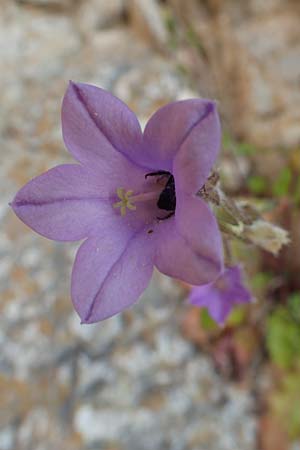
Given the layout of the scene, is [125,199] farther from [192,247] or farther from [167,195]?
[192,247]

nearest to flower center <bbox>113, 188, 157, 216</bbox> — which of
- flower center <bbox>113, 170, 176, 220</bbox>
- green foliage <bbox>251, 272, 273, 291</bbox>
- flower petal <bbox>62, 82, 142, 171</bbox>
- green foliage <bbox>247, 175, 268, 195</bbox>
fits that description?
flower center <bbox>113, 170, 176, 220</bbox>

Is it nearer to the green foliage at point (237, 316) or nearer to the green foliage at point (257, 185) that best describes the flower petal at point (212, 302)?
the green foliage at point (237, 316)

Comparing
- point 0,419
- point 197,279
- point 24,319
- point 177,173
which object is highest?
point 177,173

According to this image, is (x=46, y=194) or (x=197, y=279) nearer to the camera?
(x=197, y=279)

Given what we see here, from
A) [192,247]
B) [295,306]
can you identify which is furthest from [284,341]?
[192,247]

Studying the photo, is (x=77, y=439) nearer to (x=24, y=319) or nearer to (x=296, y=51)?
(x=24, y=319)

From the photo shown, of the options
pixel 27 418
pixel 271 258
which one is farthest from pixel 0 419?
pixel 271 258

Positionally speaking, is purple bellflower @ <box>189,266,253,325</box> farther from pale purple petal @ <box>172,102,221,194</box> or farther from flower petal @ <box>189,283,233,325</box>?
pale purple petal @ <box>172,102,221,194</box>
